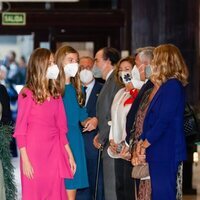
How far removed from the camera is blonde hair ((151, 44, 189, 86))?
21.0 ft

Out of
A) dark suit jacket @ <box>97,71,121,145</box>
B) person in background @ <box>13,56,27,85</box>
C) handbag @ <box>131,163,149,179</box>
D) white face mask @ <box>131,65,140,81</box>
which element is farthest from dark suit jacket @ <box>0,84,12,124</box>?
person in background @ <box>13,56,27,85</box>

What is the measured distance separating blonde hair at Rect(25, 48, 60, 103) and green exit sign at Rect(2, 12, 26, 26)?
9.11 meters

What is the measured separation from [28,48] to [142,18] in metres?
3.13

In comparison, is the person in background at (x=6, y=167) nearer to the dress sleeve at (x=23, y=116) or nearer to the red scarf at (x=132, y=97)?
the dress sleeve at (x=23, y=116)

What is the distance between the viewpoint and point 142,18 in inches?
596

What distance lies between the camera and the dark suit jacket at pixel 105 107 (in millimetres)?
7840

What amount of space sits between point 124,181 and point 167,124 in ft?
4.92

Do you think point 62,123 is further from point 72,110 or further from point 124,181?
point 124,181

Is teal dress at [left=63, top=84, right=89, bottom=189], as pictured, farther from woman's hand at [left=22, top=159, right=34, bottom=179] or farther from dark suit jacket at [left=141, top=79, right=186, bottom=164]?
dark suit jacket at [left=141, top=79, right=186, bottom=164]

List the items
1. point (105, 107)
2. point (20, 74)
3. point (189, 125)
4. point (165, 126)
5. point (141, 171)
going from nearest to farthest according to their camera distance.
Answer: point (165, 126) → point (141, 171) → point (189, 125) → point (105, 107) → point (20, 74)

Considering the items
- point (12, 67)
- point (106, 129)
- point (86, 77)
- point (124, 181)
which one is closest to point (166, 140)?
point (124, 181)

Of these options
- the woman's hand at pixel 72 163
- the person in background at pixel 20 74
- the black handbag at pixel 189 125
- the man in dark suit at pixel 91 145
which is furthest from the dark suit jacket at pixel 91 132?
the person in background at pixel 20 74

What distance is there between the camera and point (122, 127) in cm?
741

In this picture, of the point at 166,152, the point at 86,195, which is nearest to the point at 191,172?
the point at 86,195
